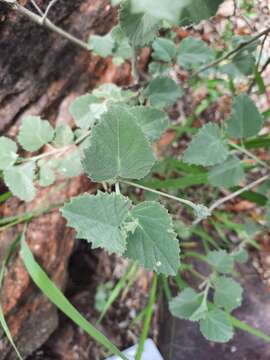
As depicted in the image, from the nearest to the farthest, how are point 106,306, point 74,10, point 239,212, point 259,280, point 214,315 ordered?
point 214,315, point 74,10, point 106,306, point 259,280, point 239,212

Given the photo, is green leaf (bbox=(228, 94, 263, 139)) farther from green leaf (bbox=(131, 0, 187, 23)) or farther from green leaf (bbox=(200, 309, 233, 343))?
green leaf (bbox=(131, 0, 187, 23))

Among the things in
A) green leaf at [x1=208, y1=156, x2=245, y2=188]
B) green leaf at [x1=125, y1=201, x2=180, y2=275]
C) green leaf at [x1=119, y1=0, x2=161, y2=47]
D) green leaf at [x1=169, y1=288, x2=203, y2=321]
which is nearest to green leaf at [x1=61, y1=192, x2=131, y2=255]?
green leaf at [x1=125, y1=201, x2=180, y2=275]

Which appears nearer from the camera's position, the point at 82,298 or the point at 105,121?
the point at 105,121

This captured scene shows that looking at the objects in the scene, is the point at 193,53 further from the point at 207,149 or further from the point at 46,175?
the point at 46,175

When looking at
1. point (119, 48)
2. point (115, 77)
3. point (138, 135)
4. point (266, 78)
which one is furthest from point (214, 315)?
point (266, 78)

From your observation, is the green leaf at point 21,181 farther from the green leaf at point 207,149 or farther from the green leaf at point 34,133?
the green leaf at point 207,149

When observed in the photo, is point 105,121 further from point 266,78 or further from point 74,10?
point 266,78

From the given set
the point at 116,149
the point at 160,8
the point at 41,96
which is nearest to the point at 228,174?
the point at 116,149
